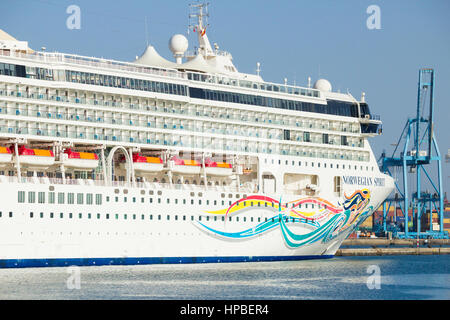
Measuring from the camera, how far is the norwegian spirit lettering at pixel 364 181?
163ft

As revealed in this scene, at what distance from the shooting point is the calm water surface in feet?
107

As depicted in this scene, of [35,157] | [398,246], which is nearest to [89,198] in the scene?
[35,157]

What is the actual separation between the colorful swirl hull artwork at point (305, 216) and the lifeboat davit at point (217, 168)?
179cm

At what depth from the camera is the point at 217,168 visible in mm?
45438

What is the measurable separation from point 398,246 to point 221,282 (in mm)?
52309

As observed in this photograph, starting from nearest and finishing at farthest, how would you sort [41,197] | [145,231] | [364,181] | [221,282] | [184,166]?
[221,282], [41,197], [145,231], [184,166], [364,181]

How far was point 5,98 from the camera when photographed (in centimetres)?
3903

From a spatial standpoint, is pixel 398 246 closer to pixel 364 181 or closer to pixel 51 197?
pixel 364 181

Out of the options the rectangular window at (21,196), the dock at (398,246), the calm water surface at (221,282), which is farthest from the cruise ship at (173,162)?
the dock at (398,246)

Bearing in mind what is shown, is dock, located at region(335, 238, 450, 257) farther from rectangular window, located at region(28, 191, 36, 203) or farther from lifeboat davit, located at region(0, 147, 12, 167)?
lifeboat davit, located at region(0, 147, 12, 167)

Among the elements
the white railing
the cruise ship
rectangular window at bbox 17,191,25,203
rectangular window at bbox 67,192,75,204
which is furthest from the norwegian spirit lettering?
rectangular window at bbox 17,191,25,203

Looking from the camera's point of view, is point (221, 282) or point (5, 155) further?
point (5, 155)

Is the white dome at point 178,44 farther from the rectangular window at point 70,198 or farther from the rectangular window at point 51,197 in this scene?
the rectangular window at point 51,197
